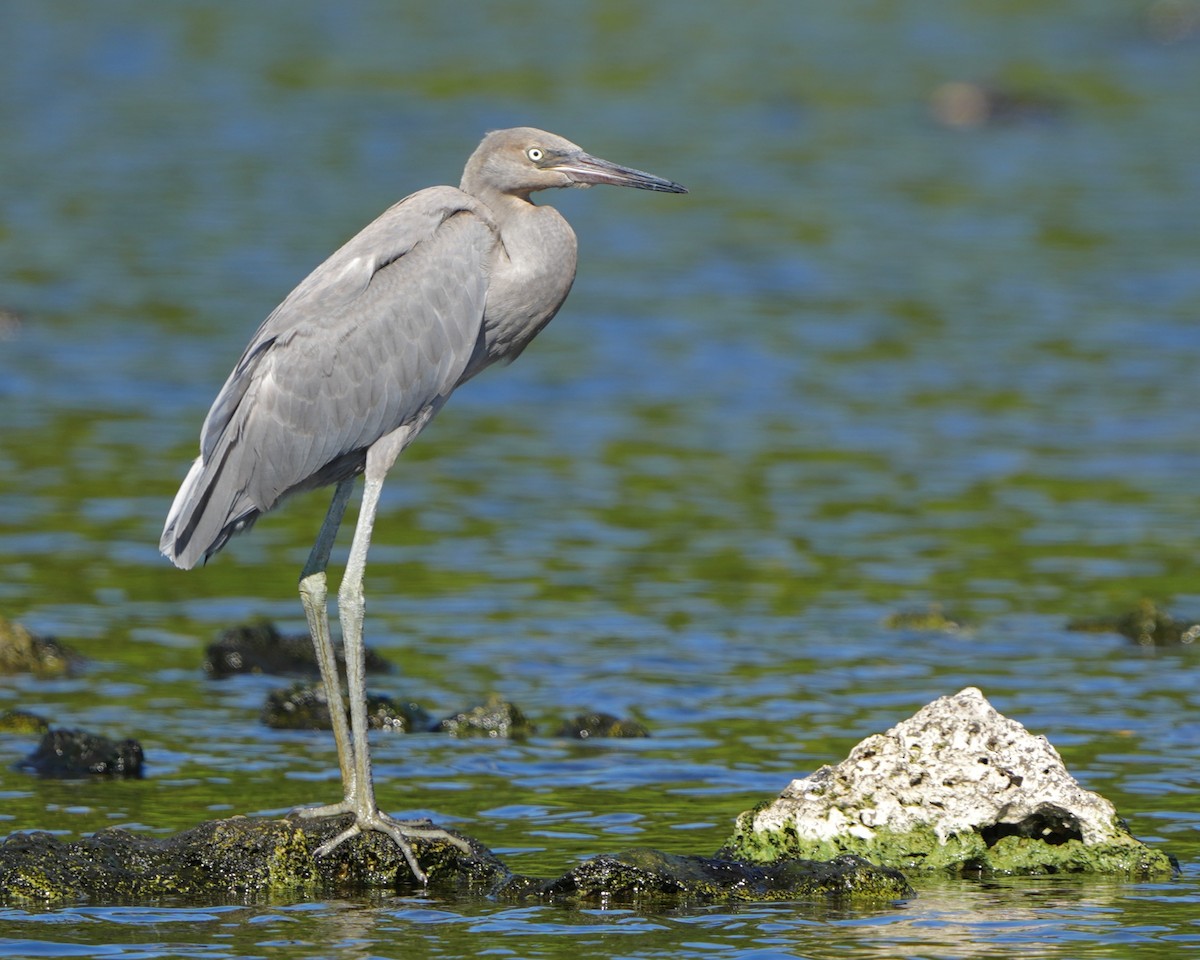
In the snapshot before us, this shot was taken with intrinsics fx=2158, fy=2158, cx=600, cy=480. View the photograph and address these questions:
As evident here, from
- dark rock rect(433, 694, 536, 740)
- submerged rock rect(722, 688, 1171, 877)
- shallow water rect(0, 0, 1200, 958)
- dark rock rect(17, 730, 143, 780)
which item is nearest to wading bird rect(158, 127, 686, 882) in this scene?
dark rock rect(17, 730, 143, 780)

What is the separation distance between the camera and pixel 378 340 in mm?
9672

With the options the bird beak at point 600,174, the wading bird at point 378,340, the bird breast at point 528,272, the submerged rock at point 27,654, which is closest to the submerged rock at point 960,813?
the wading bird at point 378,340

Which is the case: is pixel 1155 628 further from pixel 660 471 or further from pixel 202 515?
pixel 202 515

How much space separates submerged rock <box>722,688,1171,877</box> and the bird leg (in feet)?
4.36

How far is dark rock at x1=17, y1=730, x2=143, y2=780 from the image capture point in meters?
10.4

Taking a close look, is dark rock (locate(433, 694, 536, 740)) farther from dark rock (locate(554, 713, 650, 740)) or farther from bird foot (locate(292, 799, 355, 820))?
bird foot (locate(292, 799, 355, 820))

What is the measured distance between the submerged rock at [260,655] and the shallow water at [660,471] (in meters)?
0.17

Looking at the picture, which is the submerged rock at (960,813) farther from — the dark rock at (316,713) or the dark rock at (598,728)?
the dark rock at (316,713)

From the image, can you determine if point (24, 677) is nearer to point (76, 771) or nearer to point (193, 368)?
point (76, 771)

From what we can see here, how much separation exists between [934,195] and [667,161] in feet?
13.4

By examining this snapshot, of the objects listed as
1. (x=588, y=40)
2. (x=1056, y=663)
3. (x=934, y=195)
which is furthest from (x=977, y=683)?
(x=588, y=40)

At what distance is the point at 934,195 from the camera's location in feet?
100

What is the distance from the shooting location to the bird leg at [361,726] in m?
8.76

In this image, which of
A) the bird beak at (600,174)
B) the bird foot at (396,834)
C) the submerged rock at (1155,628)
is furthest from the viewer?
the submerged rock at (1155,628)
